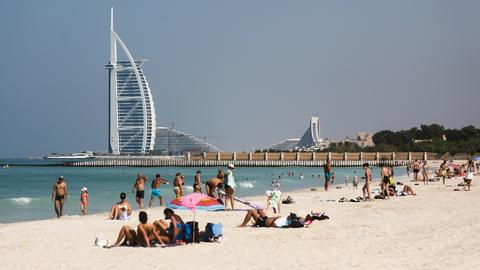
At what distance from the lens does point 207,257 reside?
1157 cm

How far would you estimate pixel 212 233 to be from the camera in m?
13.2

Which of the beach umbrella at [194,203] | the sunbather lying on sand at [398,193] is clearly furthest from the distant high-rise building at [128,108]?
the beach umbrella at [194,203]

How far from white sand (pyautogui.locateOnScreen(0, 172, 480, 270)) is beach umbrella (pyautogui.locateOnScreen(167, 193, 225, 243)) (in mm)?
708

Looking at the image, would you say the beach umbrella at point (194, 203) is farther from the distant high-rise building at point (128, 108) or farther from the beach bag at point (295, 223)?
the distant high-rise building at point (128, 108)

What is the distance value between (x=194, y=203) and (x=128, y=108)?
156314mm

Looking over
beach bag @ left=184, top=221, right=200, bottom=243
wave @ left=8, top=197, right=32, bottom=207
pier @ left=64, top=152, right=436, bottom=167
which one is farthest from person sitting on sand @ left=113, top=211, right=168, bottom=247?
pier @ left=64, top=152, right=436, bottom=167

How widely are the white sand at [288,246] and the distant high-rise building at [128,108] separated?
150 m

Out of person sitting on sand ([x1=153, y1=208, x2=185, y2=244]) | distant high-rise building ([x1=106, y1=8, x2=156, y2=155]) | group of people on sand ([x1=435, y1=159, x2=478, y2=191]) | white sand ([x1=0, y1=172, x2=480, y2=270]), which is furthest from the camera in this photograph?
distant high-rise building ([x1=106, y1=8, x2=156, y2=155])

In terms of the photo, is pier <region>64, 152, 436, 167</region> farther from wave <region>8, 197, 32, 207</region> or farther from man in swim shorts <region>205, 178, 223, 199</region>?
man in swim shorts <region>205, 178, 223, 199</region>

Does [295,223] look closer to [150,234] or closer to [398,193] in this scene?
[150,234]

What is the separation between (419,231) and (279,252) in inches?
136

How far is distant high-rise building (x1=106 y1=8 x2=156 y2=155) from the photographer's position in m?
167

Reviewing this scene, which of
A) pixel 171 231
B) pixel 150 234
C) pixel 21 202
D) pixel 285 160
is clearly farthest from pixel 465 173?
pixel 285 160

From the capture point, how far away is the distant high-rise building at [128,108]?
548ft
